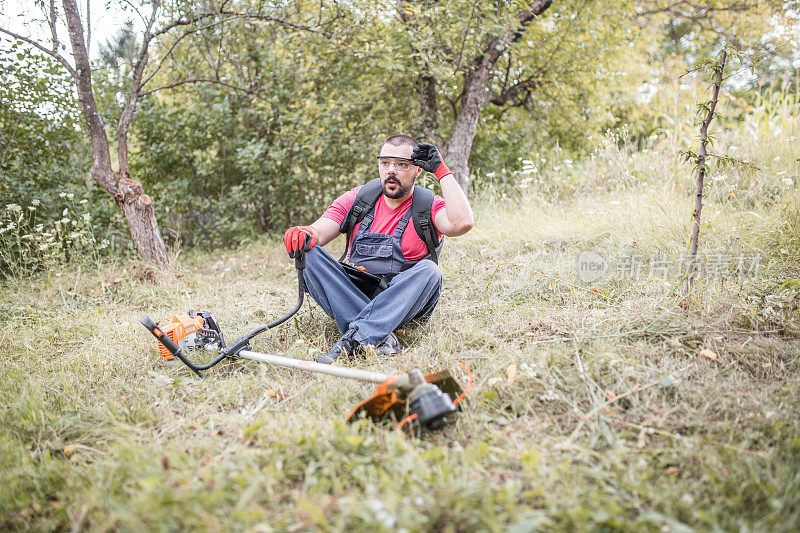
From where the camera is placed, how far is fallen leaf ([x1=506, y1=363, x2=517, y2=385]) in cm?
222

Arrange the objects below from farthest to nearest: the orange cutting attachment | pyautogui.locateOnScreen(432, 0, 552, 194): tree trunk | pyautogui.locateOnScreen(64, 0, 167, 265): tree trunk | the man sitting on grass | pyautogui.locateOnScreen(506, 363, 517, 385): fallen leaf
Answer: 1. pyautogui.locateOnScreen(432, 0, 552, 194): tree trunk
2. pyautogui.locateOnScreen(64, 0, 167, 265): tree trunk
3. the man sitting on grass
4. pyautogui.locateOnScreen(506, 363, 517, 385): fallen leaf
5. the orange cutting attachment

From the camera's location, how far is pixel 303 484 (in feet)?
5.14

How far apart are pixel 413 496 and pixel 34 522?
1.31m

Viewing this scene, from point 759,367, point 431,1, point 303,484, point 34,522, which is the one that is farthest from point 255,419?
point 431,1

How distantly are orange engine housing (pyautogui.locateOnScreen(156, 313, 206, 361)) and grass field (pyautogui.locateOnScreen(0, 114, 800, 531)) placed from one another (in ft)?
0.38

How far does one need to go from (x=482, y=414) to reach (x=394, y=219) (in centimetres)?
162

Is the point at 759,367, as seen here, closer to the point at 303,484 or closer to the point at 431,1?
the point at 303,484

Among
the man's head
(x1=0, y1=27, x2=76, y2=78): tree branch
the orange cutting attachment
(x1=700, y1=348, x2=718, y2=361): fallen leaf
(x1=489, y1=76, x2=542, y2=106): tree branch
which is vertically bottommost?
(x1=700, y1=348, x2=718, y2=361): fallen leaf

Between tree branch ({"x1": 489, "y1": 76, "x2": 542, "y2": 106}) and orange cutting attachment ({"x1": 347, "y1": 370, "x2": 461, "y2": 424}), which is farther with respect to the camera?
tree branch ({"x1": 489, "y1": 76, "x2": 542, "y2": 106})

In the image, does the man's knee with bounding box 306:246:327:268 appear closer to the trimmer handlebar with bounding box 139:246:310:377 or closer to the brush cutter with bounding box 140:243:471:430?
the trimmer handlebar with bounding box 139:246:310:377

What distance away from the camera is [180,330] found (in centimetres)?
286

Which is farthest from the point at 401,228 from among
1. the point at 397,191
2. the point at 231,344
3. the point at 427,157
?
the point at 231,344

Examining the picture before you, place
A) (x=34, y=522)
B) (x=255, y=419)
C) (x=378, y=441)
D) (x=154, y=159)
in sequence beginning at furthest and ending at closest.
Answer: (x=154, y=159), (x=255, y=419), (x=378, y=441), (x=34, y=522)

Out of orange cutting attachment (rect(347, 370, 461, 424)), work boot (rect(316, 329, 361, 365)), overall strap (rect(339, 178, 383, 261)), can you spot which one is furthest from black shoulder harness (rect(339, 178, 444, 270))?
orange cutting attachment (rect(347, 370, 461, 424))
